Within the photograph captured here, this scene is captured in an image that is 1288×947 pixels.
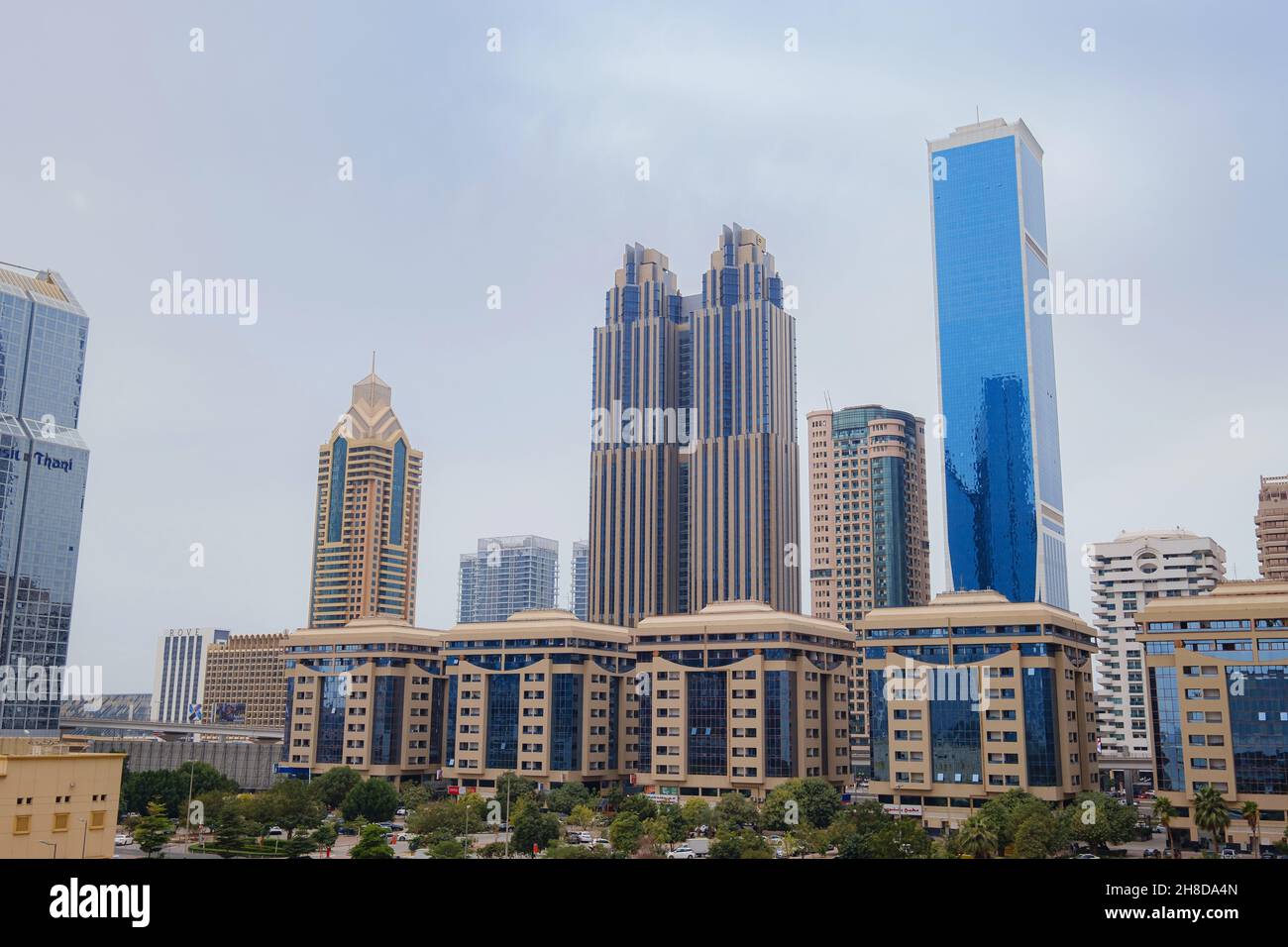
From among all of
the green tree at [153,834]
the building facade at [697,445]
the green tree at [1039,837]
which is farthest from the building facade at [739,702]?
the building facade at [697,445]

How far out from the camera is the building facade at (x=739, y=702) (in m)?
85.3

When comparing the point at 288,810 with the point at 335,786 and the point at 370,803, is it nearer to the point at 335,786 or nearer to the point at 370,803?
the point at 370,803

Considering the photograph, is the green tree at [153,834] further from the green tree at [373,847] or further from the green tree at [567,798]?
the green tree at [567,798]

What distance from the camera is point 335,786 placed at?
286 ft

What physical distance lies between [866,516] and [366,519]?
256ft

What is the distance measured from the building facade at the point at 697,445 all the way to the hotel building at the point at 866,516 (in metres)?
5.43

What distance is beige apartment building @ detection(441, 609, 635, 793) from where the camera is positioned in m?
93.8

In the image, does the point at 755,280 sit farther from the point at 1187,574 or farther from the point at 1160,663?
the point at 1160,663

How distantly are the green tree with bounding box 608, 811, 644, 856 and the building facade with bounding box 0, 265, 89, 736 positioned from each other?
252 ft

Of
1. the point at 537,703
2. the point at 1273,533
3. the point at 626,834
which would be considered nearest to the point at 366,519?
the point at 537,703
